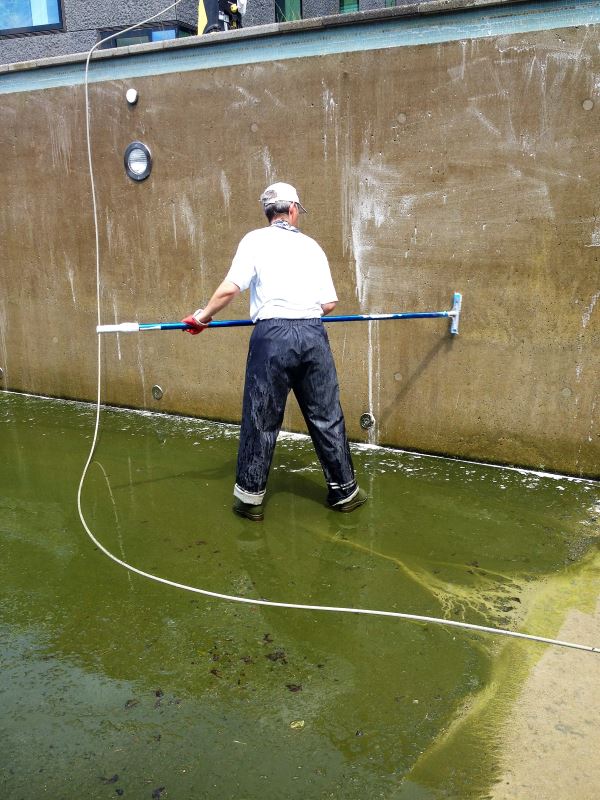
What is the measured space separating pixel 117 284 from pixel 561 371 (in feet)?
11.2

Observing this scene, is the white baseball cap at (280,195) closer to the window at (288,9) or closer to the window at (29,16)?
the window at (288,9)

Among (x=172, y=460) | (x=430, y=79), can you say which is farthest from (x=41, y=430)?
(x=430, y=79)

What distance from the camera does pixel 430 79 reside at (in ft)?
14.1

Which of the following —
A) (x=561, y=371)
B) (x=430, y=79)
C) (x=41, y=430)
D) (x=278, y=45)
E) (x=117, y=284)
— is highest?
A: (x=278, y=45)

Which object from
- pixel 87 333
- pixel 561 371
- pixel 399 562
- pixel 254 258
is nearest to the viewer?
pixel 399 562

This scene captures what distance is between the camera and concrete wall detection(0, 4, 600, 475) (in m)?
4.09

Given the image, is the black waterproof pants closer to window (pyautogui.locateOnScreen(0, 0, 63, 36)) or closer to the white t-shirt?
the white t-shirt

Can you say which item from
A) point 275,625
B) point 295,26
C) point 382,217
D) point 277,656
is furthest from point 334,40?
point 277,656

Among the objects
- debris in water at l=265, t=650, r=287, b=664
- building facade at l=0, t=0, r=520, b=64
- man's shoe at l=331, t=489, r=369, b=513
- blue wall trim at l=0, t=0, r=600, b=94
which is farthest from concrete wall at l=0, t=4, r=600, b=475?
building facade at l=0, t=0, r=520, b=64

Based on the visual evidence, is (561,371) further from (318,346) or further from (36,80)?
(36,80)

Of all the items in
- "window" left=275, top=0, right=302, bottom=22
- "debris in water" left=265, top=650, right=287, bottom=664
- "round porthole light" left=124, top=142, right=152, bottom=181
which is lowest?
"debris in water" left=265, top=650, right=287, bottom=664

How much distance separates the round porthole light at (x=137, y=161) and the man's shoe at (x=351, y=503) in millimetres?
2987

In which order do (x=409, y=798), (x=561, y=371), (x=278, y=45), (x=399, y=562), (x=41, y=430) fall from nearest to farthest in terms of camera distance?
1. (x=409, y=798)
2. (x=399, y=562)
3. (x=561, y=371)
4. (x=278, y=45)
5. (x=41, y=430)

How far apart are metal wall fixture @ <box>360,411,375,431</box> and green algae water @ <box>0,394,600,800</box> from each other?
11.2 inches
